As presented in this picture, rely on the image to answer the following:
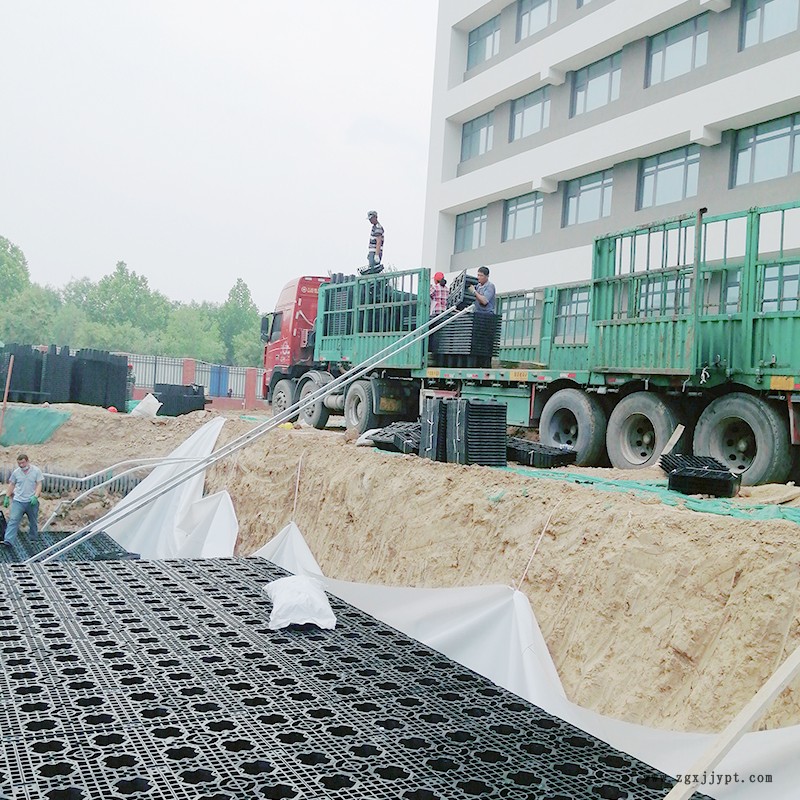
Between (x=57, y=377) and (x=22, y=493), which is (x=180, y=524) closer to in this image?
(x=22, y=493)

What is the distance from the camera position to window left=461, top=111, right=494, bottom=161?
28.6 metres

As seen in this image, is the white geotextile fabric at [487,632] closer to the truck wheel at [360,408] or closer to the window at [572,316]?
the truck wheel at [360,408]

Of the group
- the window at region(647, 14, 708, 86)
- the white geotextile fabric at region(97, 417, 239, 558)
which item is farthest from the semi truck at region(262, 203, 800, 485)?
the window at region(647, 14, 708, 86)

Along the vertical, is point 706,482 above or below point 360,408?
below

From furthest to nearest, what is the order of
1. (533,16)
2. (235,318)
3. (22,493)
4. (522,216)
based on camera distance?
(235,318), (522,216), (533,16), (22,493)

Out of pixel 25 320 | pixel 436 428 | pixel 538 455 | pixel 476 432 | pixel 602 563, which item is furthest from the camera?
pixel 25 320

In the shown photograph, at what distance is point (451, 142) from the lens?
30094 mm

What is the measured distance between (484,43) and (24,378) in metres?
19.3

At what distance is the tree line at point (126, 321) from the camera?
198ft

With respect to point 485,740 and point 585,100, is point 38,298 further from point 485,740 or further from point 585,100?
point 485,740

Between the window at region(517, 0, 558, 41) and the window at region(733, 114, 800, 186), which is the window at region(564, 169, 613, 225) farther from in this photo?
the window at region(517, 0, 558, 41)

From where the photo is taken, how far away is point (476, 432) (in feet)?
31.5

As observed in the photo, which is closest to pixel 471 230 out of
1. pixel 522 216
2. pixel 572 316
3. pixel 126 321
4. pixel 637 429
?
pixel 522 216

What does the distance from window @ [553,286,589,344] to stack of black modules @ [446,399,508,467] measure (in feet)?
15.1
